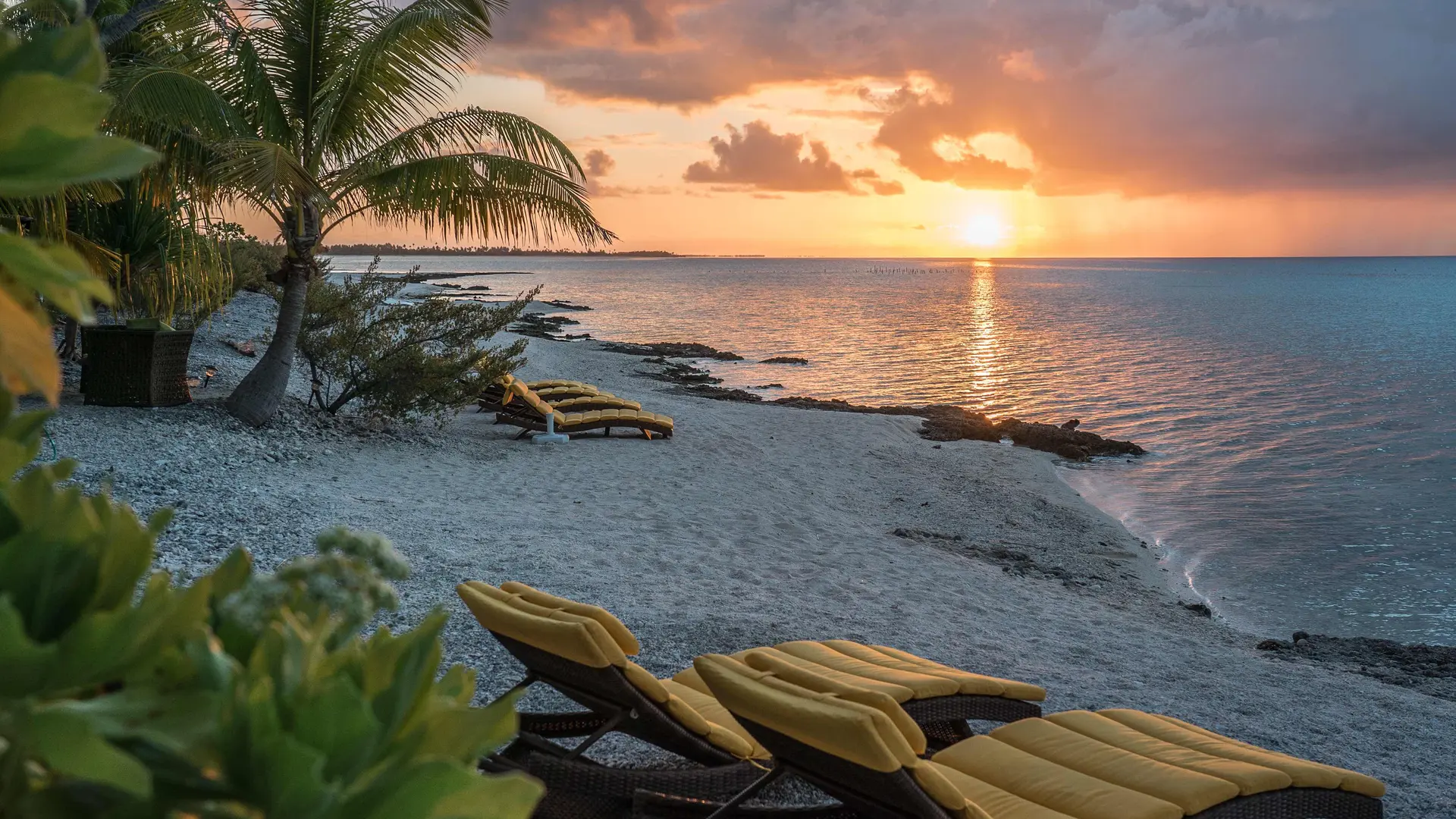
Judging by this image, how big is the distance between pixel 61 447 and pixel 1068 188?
71634mm

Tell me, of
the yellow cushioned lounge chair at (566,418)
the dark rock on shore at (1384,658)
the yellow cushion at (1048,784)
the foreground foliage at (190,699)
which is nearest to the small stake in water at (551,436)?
the yellow cushioned lounge chair at (566,418)

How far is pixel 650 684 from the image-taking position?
3666 millimetres

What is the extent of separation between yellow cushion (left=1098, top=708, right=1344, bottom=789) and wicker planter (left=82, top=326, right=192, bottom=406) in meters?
10.00

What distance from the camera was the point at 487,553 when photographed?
7.54 m

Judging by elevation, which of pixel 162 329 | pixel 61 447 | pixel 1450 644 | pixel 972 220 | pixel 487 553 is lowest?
pixel 1450 644

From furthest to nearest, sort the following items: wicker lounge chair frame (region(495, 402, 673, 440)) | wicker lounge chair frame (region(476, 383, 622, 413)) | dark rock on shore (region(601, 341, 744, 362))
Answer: dark rock on shore (region(601, 341, 744, 362))
wicker lounge chair frame (region(476, 383, 622, 413))
wicker lounge chair frame (region(495, 402, 673, 440))

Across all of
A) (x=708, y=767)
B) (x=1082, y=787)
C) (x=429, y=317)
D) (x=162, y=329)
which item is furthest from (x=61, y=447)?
(x=1082, y=787)

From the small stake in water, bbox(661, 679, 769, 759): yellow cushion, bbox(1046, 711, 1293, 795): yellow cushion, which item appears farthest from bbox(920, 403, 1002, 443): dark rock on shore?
bbox(1046, 711, 1293, 795): yellow cushion

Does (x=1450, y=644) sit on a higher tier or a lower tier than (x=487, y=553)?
lower

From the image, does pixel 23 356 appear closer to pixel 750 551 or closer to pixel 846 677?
pixel 846 677

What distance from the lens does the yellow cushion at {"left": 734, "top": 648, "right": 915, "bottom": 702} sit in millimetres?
3904

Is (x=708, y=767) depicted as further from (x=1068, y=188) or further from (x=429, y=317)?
(x=1068, y=188)

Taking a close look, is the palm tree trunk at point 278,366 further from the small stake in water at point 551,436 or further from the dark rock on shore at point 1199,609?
the dark rock on shore at point 1199,609

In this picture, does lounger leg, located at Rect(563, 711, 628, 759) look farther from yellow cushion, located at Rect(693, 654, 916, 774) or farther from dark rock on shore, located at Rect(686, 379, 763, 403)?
dark rock on shore, located at Rect(686, 379, 763, 403)
